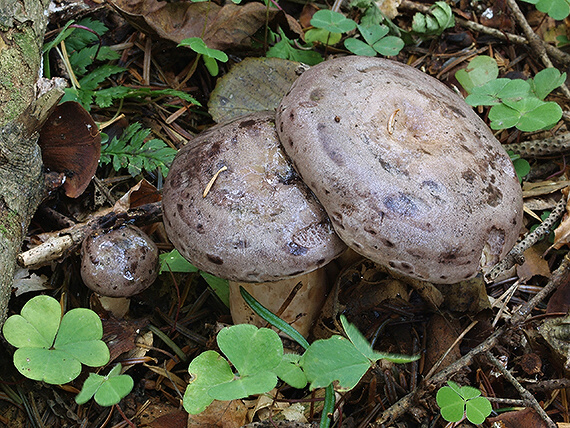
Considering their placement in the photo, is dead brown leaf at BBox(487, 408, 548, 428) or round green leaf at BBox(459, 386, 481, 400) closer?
round green leaf at BBox(459, 386, 481, 400)

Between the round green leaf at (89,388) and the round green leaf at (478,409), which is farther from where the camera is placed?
the round green leaf at (478,409)

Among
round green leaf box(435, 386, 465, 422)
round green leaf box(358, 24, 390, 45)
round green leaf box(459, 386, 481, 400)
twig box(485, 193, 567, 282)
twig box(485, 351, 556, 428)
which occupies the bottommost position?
twig box(485, 351, 556, 428)

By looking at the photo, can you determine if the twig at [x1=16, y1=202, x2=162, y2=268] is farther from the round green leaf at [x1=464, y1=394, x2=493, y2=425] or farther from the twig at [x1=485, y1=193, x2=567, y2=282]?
the twig at [x1=485, y1=193, x2=567, y2=282]

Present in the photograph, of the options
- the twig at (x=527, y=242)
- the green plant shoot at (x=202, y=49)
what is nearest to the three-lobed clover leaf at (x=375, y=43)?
the green plant shoot at (x=202, y=49)

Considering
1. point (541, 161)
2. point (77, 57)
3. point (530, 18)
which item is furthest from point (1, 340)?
point (530, 18)

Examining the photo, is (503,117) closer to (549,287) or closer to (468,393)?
(549,287)

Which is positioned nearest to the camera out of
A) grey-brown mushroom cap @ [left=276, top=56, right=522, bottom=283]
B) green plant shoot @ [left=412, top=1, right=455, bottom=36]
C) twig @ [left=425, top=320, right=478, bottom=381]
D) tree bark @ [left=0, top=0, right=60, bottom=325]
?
grey-brown mushroom cap @ [left=276, top=56, right=522, bottom=283]

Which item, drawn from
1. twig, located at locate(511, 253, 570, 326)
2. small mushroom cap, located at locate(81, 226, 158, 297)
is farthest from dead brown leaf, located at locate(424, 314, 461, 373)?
small mushroom cap, located at locate(81, 226, 158, 297)

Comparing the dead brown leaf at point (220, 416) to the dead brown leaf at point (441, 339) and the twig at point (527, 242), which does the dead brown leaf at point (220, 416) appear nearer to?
the dead brown leaf at point (441, 339)
